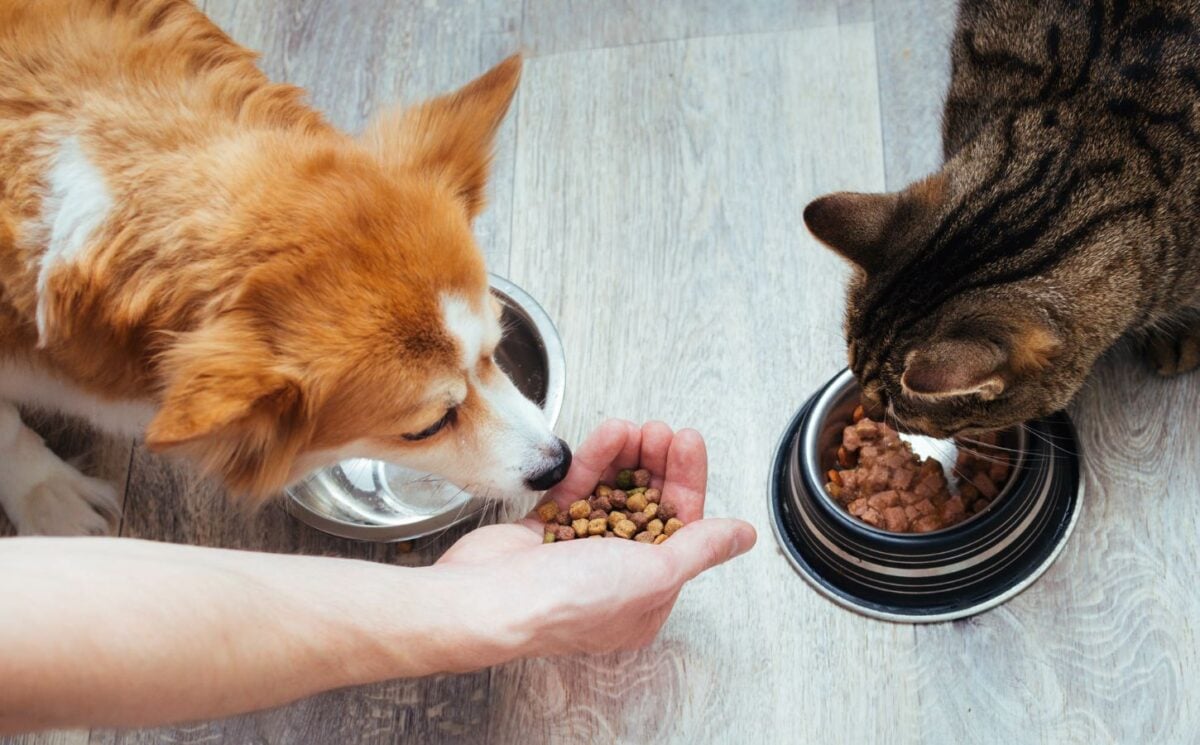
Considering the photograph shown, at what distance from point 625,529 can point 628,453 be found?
16 centimetres

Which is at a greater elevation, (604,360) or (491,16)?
(491,16)

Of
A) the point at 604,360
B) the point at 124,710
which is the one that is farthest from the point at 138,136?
the point at 604,360

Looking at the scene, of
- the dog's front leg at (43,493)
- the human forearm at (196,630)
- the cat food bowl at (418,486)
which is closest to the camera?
the human forearm at (196,630)

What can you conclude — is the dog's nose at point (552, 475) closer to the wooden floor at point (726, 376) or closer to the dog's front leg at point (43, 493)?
the wooden floor at point (726, 376)

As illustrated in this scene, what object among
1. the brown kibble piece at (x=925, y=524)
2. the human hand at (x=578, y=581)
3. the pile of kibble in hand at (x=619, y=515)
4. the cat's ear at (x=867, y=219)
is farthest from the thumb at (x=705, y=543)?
the cat's ear at (x=867, y=219)

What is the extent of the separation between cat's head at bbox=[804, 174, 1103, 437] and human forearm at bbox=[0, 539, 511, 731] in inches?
29.8

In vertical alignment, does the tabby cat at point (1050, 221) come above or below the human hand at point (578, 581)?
above

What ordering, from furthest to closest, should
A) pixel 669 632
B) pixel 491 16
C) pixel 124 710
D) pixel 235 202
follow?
pixel 491 16, pixel 669 632, pixel 235 202, pixel 124 710

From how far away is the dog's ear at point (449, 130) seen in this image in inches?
61.6

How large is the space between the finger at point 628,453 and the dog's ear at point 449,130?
1.72ft

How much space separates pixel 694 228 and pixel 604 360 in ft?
1.16

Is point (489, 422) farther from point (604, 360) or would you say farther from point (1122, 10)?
point (1122, 10)

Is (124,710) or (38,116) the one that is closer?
(124,710)

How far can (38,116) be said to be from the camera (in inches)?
57.6
